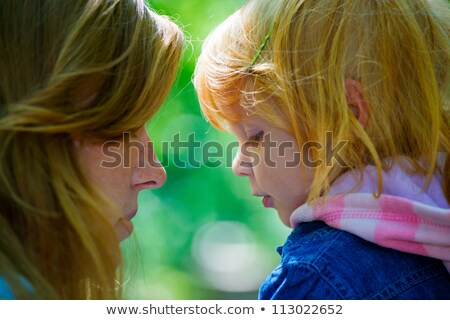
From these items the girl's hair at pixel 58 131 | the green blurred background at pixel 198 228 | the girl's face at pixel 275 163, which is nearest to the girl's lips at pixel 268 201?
the girl's face at pixel 275 163

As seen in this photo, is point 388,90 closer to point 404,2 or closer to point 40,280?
point 404,2

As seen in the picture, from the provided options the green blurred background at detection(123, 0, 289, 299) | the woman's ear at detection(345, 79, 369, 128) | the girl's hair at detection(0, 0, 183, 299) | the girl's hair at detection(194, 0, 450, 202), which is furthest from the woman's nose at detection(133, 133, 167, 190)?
the green blurred background at detection(123, 0, 289, 299)

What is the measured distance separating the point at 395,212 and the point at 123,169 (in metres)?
0.51

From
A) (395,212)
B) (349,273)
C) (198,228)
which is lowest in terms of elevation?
(198,228)

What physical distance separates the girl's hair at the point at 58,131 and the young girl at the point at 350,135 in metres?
0.32

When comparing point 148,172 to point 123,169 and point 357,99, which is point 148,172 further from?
point 357,99

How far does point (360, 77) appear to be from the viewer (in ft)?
4.33

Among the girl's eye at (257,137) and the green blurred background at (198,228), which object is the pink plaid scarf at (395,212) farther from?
the green blurred background at (198,228)

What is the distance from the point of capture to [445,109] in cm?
138

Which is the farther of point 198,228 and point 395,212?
point 198,228

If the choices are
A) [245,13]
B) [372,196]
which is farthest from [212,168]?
[372,196]

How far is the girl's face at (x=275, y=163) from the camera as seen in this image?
4.53ft

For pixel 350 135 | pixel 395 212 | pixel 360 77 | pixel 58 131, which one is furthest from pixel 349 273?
pixel 58 131

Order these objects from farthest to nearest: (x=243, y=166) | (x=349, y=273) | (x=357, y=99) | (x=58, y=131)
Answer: (x=243, y=166), (x=357, y=99), (x=349, y=273), (x=58, y=131)
